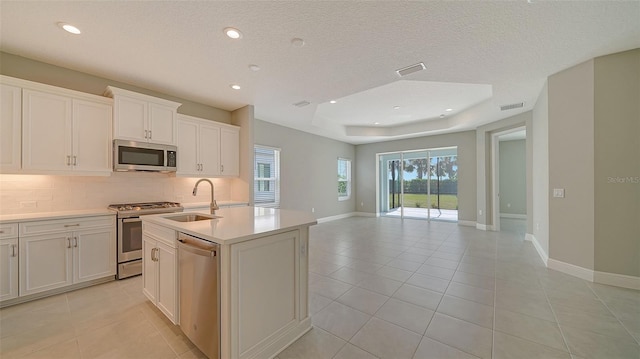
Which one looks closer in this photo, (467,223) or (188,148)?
(188,148)

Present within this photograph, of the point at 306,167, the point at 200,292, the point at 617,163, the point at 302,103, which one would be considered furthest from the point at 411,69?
the point at 306,167

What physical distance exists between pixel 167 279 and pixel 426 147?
738 centimetres

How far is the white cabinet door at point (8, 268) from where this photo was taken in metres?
2.33

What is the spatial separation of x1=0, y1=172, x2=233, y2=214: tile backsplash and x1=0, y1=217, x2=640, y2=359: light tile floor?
1.15 m

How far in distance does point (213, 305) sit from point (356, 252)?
3001 mm

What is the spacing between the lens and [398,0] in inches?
73.4

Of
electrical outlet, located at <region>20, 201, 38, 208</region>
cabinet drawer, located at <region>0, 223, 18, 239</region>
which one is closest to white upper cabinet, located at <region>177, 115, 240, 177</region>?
electrical outlet, located at <region>20, 201, 38, 208</region>

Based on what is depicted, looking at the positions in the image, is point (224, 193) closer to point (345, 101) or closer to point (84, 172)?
point (84, 172)

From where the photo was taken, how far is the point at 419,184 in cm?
762

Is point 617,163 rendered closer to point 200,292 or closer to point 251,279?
point 251,279

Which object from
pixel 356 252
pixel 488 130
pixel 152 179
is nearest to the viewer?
pixel 152 179

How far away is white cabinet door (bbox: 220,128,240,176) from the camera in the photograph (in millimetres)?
4414

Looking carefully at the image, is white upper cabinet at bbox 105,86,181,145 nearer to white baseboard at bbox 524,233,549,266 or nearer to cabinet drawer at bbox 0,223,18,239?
cabinet drawer at bbox 0,223,18,239

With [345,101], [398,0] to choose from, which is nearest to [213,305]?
[398,0]
